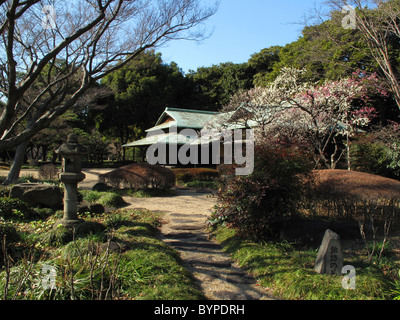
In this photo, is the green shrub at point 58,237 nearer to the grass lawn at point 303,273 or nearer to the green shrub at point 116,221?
the green shrub at point 116,221

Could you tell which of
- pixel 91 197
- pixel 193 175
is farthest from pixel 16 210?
pixel 193 175

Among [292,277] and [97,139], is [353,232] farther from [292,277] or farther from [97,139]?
[97,139]

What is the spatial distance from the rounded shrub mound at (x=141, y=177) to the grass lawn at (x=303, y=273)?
8201 millimetres

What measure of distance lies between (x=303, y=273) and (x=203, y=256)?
2.00m

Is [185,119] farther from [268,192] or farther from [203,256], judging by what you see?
[203,256]

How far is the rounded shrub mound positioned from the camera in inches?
544

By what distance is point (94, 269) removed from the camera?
3930mm

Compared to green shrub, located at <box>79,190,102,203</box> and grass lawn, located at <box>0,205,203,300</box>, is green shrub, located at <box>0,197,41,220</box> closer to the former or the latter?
grass lawn, located at <box>0,205,203,300</box>

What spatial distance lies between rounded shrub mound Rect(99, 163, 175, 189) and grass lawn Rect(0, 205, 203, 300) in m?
7.32

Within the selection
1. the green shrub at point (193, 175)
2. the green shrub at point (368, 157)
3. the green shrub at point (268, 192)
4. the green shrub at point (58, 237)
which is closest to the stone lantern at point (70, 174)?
the green shrub at point (58, 237)

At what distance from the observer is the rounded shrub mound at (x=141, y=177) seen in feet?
45.3

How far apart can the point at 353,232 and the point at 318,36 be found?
732 centimetres

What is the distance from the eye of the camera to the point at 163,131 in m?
25.6
